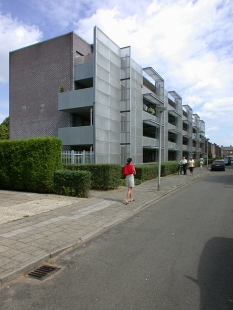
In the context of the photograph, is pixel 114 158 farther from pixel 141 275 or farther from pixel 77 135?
pixel 141 275

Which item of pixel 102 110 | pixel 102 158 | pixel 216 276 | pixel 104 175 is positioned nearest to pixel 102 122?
pixel 102 110

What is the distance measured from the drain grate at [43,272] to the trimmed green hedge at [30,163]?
6585mm

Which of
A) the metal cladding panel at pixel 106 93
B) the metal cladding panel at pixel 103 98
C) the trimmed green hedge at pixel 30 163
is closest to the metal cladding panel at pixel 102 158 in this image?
the metal cladding panel at pixel 106 93

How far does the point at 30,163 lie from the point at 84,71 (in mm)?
10367

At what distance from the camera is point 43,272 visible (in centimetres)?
366

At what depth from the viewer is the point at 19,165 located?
10.5 metres

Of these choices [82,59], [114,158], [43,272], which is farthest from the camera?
[82,59]

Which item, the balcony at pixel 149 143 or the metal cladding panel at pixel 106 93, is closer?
the metal cladding panel at pixel 106 93

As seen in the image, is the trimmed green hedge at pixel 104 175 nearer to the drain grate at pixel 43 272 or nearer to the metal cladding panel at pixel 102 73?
the metal cladding panel at pixel 102 73

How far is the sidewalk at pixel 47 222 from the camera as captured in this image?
13.1 ft

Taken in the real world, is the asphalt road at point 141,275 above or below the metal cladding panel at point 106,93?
below

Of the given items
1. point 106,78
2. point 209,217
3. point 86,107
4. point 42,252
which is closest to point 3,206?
point 42,252

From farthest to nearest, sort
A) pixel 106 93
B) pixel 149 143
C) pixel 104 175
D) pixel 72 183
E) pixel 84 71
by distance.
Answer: pixel 149 143, pixel 84 71, pixel 106 93, pixel 104 175, pixel 72 183

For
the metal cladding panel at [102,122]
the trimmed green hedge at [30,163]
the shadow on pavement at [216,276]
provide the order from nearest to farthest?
the shadow on pavement at [216,276], the trimmed green hedge at [30,163], the metal cladding panel at [102,122]
